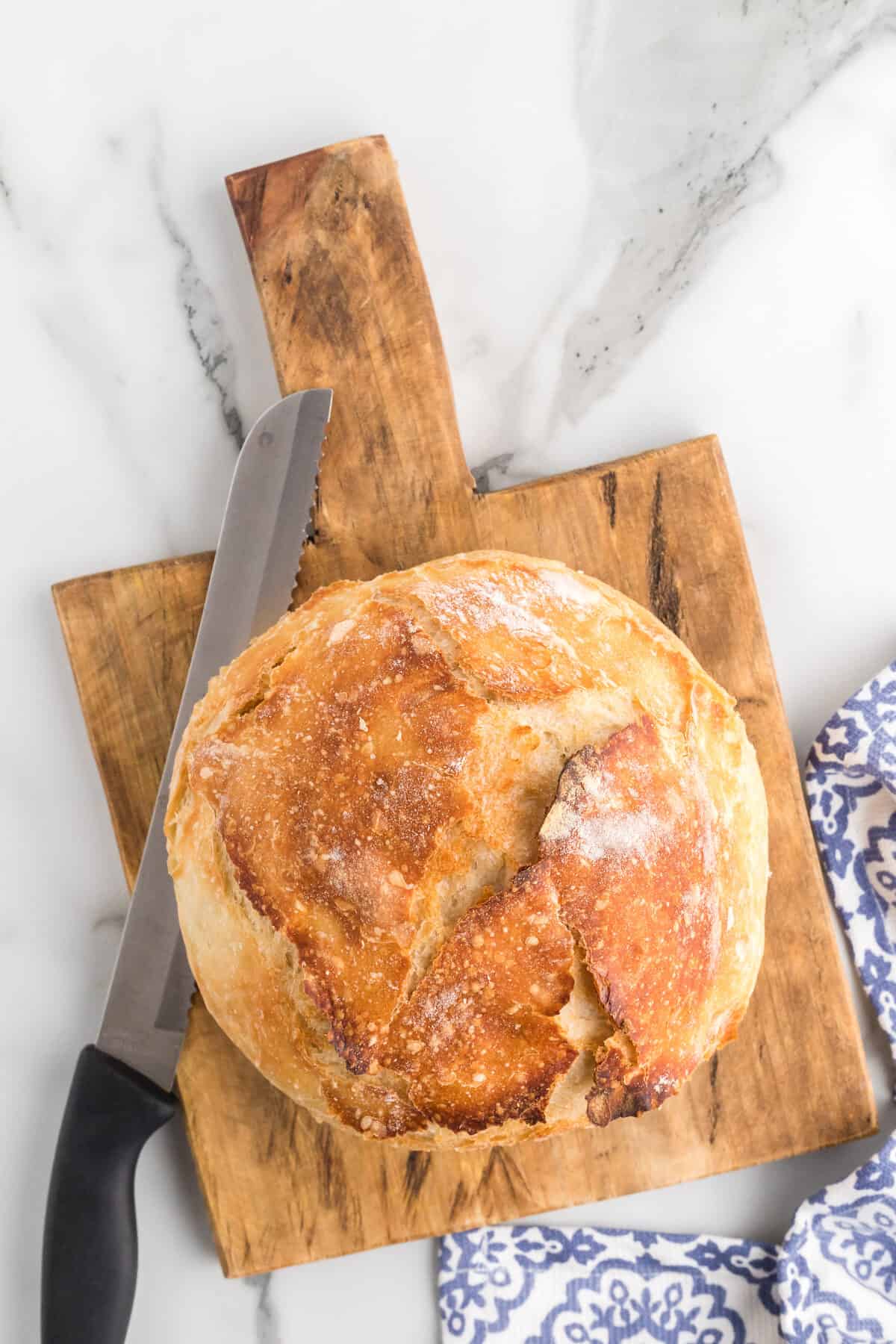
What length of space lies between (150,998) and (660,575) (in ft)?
3.52

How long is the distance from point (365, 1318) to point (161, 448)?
156cm

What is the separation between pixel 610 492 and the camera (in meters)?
1.75

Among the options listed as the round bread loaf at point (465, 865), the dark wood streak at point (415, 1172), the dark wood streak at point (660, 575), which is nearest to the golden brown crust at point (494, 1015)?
the round bread loaf at point (465, 865)

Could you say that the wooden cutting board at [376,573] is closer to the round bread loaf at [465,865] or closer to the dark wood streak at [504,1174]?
the dark wood streak at [504,1174]

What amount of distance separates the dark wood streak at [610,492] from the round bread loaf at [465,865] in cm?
38

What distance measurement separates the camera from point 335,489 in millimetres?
1741

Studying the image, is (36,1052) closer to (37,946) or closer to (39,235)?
(37,946)

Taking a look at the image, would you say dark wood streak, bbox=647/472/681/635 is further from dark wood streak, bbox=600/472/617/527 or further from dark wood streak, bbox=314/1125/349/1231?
dark wood streak, bbox=314/1125/349/1231

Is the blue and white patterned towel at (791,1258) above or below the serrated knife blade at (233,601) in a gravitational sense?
below

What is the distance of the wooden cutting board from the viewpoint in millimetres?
1709

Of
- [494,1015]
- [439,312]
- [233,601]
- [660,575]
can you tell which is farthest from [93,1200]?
[439,312]

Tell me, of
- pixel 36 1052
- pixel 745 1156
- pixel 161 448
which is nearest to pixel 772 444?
pixel 161 448

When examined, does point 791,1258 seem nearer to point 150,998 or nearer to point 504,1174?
point 504,1174

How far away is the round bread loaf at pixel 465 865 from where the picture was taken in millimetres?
1294
